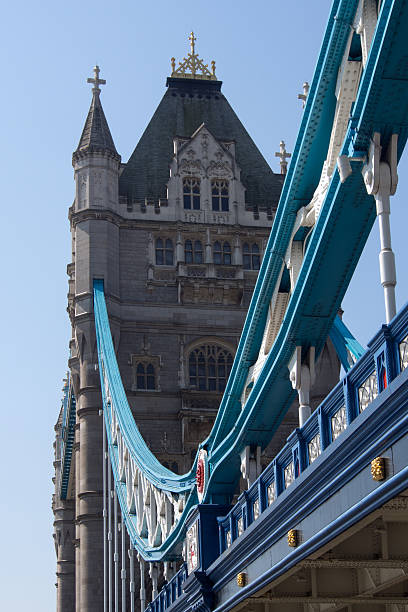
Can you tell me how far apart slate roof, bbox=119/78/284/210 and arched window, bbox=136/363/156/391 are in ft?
26.0

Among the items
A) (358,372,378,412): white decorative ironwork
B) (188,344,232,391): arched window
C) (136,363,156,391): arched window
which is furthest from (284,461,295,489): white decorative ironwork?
(136,363,156,391): arched window

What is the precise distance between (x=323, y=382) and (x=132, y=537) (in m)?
13.7

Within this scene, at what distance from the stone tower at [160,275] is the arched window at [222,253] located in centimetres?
5

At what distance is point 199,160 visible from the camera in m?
55.0

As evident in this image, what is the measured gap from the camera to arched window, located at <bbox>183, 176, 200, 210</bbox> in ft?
178

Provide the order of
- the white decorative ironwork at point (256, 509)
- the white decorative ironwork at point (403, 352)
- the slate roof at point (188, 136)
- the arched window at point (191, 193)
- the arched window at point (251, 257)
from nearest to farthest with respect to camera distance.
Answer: the white decorative ironwork at point (403, 352), the white decorative ironwork at point (256, 509), the arched window at point (251, 257), the arched window at point (191, 193), the slate roof at point (188, 136)

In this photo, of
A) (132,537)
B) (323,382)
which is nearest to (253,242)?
(323,382)

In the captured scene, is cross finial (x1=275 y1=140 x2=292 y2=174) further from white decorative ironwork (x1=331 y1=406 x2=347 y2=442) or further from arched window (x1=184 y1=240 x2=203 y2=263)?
white decorative ironwork (x1=331 y1=406 x2=347 y2=442)

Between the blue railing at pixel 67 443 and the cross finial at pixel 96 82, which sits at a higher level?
the cross finial at pixel 96 82

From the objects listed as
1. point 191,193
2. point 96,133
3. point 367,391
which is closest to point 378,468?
point 367,391

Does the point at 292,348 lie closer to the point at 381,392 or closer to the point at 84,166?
the point at 381,392

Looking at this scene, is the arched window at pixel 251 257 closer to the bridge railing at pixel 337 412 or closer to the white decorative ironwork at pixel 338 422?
the bridge railing at pixel 337 412

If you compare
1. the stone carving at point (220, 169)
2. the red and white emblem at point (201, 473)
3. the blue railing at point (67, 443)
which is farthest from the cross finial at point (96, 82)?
the red and white emblem at point (201, 473)

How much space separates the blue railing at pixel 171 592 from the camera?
2992 cm
